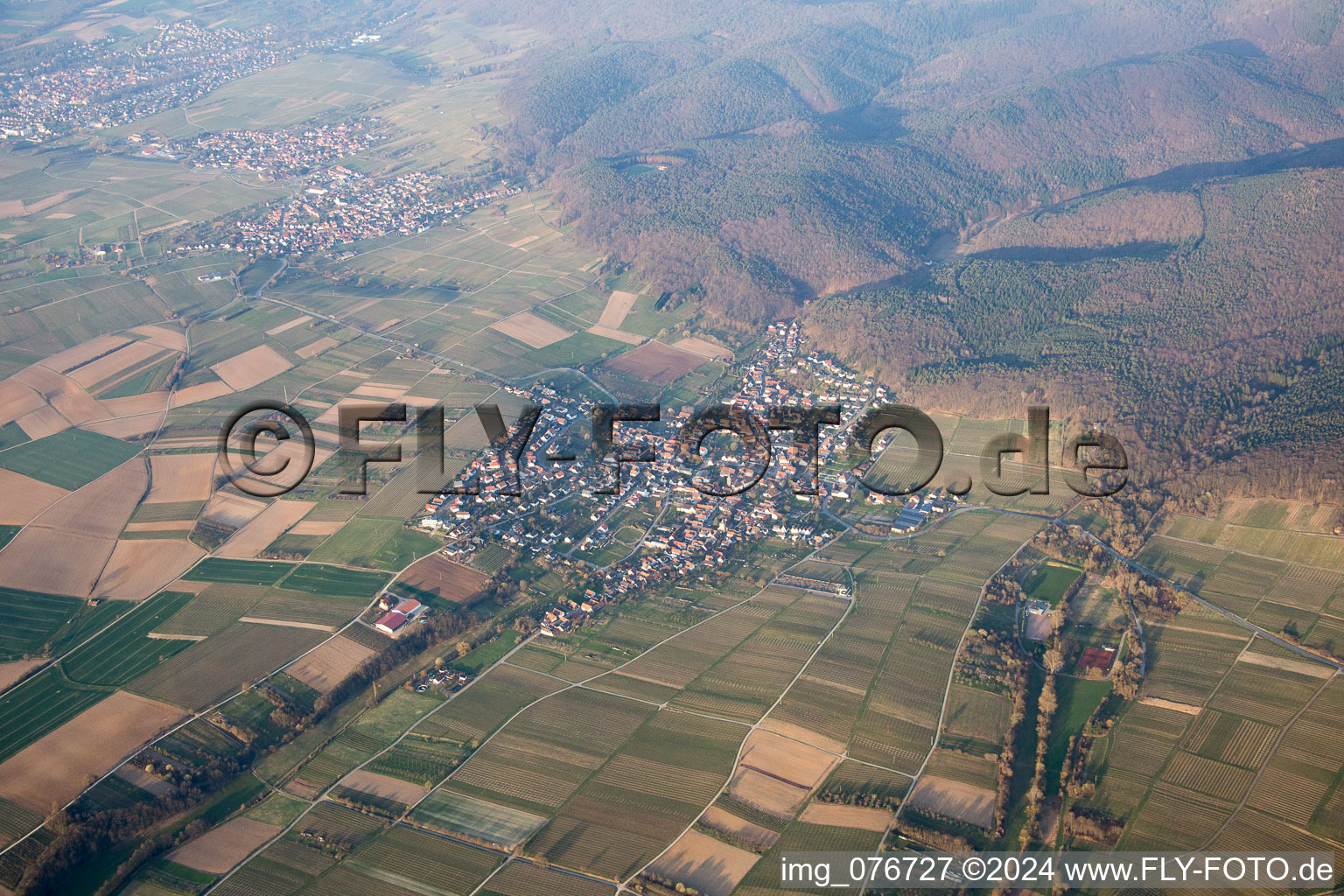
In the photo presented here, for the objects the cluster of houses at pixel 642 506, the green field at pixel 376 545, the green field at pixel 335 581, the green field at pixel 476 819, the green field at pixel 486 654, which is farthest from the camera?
the cluster of houses at pixel 642 506

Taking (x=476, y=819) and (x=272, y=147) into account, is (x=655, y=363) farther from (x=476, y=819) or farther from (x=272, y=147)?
(x=272, y=147)

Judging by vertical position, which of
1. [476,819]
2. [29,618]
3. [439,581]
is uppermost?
[439,581]

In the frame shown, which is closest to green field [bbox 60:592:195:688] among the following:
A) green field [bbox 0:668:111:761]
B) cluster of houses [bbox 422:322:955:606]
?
green field [bbox 0:668:111:761]

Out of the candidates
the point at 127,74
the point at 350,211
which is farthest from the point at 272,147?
the point at 127,74

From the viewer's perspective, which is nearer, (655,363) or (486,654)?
(486,654)

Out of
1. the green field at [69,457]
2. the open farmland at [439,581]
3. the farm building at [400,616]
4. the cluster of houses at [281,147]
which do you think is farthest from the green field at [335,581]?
the cluster of houses at [281,147]

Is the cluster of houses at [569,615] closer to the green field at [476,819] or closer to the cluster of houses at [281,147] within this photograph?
the green field at [476,819]
